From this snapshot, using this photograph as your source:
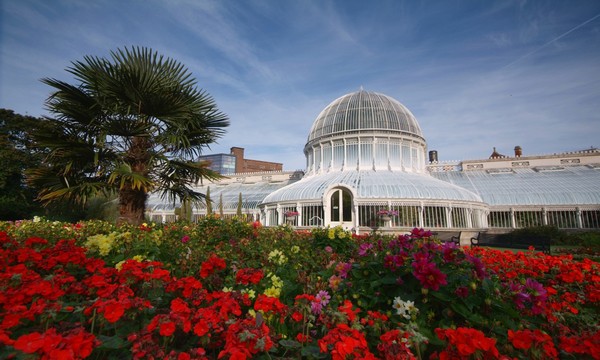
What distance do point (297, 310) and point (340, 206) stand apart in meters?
21.3

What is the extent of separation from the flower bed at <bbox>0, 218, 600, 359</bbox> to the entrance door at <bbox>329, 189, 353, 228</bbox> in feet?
60.8

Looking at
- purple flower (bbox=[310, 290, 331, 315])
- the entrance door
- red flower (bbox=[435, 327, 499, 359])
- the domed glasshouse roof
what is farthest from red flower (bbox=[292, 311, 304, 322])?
the domed glasshouse roof

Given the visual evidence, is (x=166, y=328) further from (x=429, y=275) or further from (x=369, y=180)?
(x=369, y=180)

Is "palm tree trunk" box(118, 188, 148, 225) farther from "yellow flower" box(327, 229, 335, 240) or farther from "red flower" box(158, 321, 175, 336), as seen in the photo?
"red flower" box(158, 321, 175, 336)

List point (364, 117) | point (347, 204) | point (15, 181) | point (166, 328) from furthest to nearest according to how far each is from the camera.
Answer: point (364, 117) < point (347, 204) < point (15, 181) < point (166, 328)

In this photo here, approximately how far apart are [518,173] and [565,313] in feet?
120

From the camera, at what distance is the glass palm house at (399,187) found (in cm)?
2311

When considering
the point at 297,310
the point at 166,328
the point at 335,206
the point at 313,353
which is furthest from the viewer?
the point at 335,206

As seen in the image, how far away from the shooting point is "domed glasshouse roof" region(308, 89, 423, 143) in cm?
3139

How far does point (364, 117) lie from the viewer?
104ft

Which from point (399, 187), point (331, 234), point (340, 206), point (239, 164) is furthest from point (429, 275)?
point (239, 164)

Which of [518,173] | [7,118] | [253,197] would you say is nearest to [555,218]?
[518,173]

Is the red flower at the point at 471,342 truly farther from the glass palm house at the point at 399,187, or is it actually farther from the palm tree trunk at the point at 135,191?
the glass palm house at the point at 399,187

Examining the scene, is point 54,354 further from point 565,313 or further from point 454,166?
point 454,166
